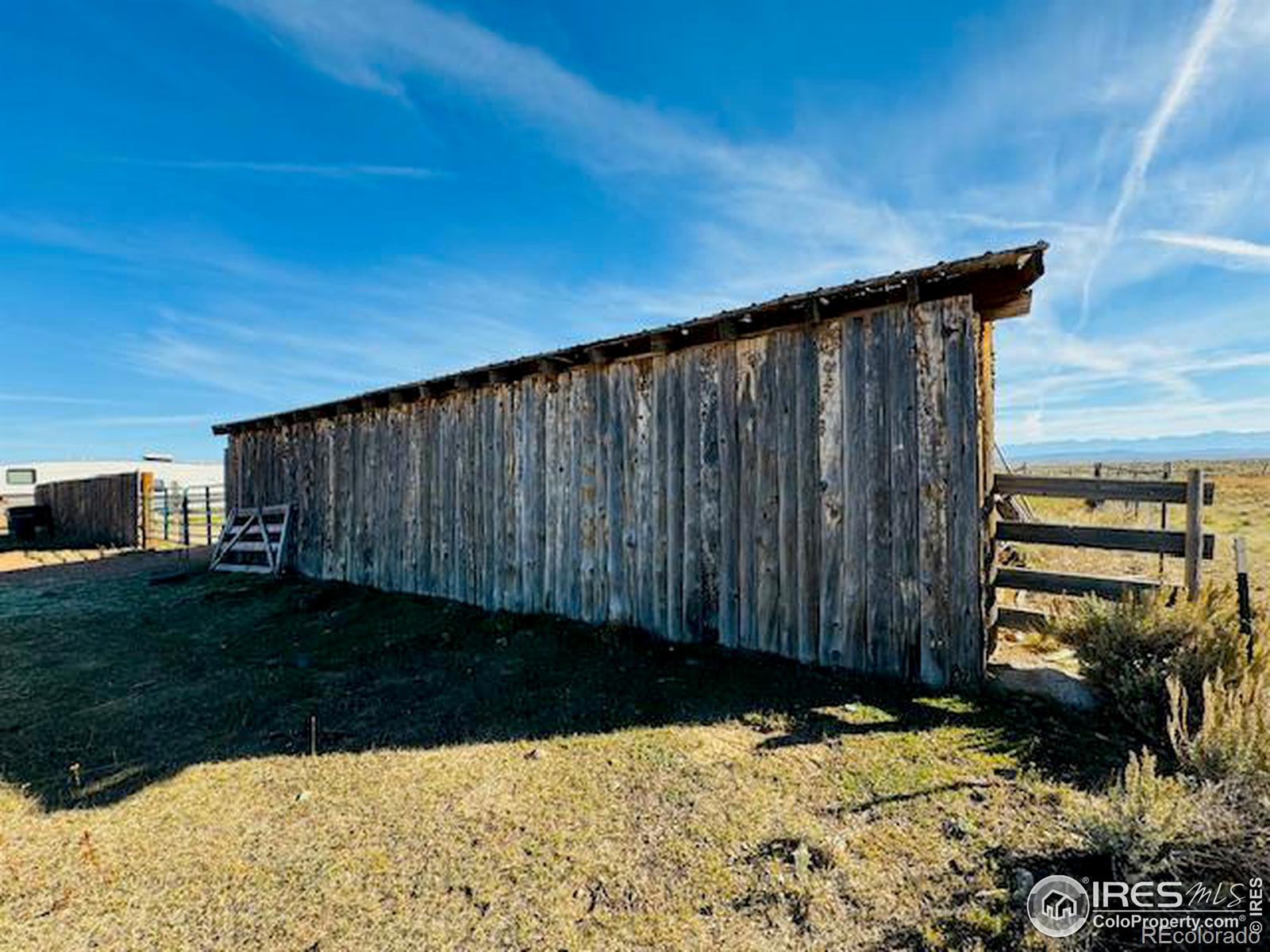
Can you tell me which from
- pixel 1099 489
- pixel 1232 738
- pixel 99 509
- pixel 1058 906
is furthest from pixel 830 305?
pixel 99 509

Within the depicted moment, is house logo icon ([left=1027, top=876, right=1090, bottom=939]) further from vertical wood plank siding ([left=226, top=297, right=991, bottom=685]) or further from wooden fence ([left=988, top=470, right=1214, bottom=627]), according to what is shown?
wooden fence ([left=988, top=470, right=1214, bottom=627])

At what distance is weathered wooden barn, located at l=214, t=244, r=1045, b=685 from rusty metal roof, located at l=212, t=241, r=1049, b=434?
0.07 ft

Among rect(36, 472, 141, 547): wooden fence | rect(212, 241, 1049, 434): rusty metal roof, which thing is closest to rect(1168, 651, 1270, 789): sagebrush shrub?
rect(212, 241, 1049, 434): rusty metal roof

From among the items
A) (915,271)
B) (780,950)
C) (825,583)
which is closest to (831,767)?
(780,950)

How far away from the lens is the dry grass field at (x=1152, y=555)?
8.09 meters

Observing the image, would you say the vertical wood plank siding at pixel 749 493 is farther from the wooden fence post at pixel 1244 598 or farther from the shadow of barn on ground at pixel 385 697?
the wooden fence post at pixel 1244 598

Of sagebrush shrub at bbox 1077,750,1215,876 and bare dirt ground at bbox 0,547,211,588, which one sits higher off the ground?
sagebrush shrub at bbox 1077,750,1215,876

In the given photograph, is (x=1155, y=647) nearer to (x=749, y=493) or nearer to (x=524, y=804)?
(x=749, y=493)

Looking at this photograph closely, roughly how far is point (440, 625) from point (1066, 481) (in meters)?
6.77

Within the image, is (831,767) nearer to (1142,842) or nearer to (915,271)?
(1142,842)

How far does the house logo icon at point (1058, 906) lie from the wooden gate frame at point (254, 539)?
1232cm

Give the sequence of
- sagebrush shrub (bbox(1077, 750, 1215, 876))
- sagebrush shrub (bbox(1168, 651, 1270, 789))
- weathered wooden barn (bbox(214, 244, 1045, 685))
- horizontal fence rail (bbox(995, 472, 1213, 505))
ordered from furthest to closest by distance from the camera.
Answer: weathered wooden barn (bbox(214, 244, 1045, 685)), horizontal fence rail (bbox(995, 472, 1213, 505)), sagebrush shrub (bbox(1168, 651, 1270, 789)), sagebrush shrub (bbox(1077, 750, 1215, 876))

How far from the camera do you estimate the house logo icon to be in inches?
91.8

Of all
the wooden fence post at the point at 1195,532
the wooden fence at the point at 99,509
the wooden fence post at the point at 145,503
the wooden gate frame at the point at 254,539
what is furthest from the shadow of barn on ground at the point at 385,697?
the wooden fence at the point at 99,509
